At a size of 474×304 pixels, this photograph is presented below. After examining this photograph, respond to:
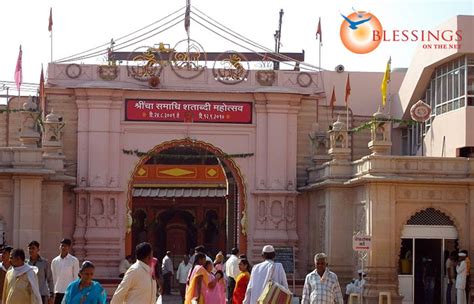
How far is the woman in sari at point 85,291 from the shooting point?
12.7 metres

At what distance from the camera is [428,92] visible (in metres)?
36.1

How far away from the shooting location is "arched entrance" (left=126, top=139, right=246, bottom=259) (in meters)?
45.9

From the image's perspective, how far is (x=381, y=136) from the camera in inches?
1153

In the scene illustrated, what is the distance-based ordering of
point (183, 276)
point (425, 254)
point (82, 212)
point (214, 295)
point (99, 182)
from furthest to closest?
point (99, 182)
point (82, 212)
point (183, 276)
point (425, 254)
point (214, 295)

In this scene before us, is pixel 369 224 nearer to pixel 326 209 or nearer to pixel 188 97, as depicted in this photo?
pixel 326 209

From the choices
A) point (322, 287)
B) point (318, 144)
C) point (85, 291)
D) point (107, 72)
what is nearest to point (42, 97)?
point (107, 72)

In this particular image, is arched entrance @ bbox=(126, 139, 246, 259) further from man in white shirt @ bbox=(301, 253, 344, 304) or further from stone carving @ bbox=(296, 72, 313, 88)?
man in white shirt @ bbox=(301, 253, 344, 304)

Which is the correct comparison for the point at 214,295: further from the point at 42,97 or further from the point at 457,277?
the point at 42,97

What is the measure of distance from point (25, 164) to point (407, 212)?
1027 cm

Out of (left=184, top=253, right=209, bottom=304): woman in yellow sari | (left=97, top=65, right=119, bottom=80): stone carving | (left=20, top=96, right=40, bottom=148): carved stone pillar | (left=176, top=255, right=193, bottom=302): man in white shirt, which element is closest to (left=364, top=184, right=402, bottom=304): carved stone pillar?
(left=176, top=255, right=193, bottom=302): man in white shirt

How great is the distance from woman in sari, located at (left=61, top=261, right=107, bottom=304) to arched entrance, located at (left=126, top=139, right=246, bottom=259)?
3000 centimetres

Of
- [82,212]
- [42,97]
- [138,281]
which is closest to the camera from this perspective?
[138,281]

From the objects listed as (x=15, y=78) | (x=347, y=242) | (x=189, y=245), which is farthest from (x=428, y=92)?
(x=189, y=245)

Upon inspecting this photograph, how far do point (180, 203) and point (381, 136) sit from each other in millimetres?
20307
